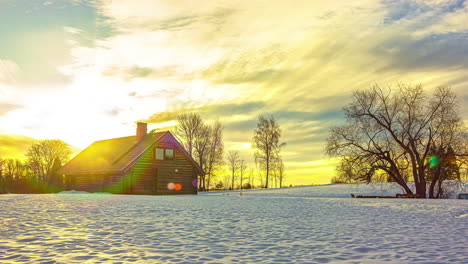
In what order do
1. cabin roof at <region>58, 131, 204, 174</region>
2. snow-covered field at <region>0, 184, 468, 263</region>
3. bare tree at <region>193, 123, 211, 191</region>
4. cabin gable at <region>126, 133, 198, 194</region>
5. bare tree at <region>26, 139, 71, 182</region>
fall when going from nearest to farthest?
snow-covered field at <region>0, 184, 468, 263</region> < cabin roof at <region>58, 131, 204, 174</region> < cabin gable at <region>126, 133, 198, 194</region> < bare tree at <region>193, 123, 211, 191</region> < bare tree at <region>26, 139, 71, 182</region>

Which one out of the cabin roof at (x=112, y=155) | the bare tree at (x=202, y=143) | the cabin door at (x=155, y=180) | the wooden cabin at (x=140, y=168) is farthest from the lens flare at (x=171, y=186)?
the bare tree at (x=202, y=143)

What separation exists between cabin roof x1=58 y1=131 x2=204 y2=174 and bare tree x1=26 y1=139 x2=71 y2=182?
24722mm

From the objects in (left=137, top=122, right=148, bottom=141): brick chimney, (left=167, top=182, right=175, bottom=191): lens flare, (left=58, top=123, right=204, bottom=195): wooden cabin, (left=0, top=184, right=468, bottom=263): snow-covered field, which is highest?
(left=137, top=122, right=148, bottom=141): brick chimney

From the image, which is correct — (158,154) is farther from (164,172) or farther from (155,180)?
(155,180)

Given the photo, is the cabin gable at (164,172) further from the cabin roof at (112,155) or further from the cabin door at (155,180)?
the cabin roof at (112,155)

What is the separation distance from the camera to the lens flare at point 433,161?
32719 millimetres

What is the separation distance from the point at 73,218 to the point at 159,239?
524 cm

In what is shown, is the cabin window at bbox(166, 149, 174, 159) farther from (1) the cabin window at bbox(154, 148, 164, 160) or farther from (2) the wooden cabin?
(1) the cabin window at bbox(154, 148, 164, 160)

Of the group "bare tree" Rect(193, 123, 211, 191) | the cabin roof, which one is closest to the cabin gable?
the cabin roof

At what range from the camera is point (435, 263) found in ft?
21.7

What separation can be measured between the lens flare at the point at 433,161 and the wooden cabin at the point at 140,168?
21.7 metres

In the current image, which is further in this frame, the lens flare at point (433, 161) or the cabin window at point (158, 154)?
the cabin window at point (158, 154)

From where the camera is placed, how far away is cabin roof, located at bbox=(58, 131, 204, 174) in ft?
118

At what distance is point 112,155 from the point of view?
38.6m
